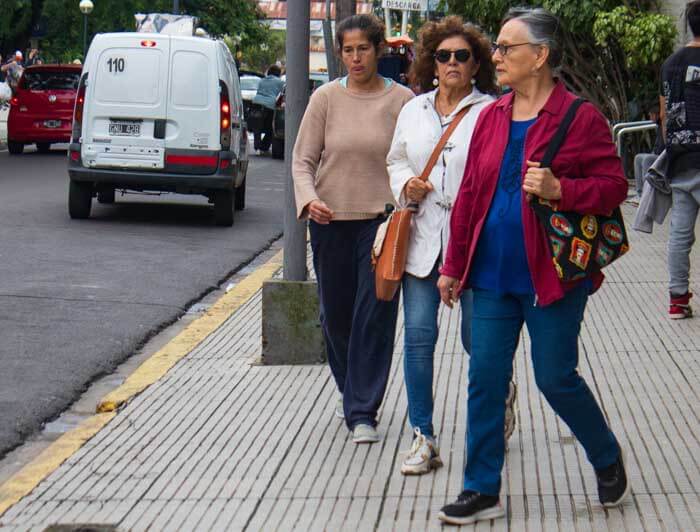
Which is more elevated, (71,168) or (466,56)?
(466,56)

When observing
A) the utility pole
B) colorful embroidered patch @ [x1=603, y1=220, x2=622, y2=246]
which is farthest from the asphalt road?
colorful embroidered patch @ [x1=603, y1=220, x2=622, y2=246]

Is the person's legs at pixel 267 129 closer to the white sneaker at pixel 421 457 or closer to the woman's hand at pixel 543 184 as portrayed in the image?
the white sneaker at pixel 421 457

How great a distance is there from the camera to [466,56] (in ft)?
17.9

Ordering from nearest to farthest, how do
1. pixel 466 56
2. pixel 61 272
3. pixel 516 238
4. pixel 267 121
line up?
pixel 516 238
pixel 466 56
pixel 61 272
pixel 267 121

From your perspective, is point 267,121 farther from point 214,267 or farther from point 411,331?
point 411,331

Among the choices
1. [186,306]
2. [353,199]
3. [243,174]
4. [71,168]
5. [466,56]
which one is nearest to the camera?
[466,56]

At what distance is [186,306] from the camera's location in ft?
33.9

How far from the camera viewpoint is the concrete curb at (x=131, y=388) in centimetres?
569

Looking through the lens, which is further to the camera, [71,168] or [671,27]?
[671,27]

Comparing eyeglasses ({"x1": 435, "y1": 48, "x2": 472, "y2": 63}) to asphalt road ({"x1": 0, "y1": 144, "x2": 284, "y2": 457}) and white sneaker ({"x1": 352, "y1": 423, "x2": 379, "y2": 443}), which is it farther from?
asphalt road ({"x1": 0, "y1": 144, "x2": 284, "y2": 457})

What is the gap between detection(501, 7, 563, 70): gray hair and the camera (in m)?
4.66

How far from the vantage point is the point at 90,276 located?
448 inches

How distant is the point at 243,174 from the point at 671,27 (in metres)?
6.86

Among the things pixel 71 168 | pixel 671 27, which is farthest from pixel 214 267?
pixel 671 27
